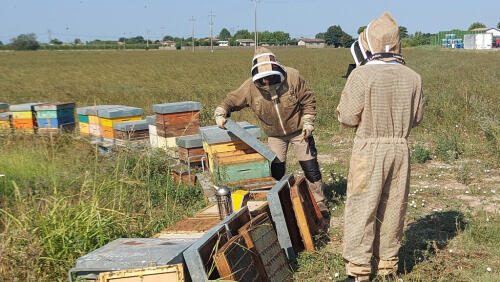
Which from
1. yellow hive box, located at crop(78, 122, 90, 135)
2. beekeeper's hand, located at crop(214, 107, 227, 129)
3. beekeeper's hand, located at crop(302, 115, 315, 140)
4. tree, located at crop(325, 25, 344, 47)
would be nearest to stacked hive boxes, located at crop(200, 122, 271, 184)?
beekeeper's hand, located at crop(214, 107, 227, 129)

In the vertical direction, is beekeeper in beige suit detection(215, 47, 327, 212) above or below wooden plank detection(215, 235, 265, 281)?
above

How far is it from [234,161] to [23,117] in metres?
5.11

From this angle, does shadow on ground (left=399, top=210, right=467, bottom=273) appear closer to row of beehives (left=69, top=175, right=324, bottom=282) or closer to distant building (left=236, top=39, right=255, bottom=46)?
row of beehives (left=69, top=175, right=324, bottom=282)

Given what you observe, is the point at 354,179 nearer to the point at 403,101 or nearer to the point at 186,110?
the point at 403,101

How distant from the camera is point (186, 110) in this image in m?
7.27

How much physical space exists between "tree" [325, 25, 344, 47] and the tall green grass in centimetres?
10866

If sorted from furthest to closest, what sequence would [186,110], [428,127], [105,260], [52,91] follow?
[52,91] < [428,127] < [186,110] < [105,260]

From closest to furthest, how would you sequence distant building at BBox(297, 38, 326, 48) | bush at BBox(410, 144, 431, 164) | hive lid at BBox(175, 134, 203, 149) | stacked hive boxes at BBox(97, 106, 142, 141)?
hive lid at BBox(175, 134, 203, 149)
bush at BBox(410, 144, 431, 164)
stacked hive boxes at BBox(97, 106, 142, 141)
distant building at BBox(297, 38, 326, 48)

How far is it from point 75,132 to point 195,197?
3.85 meters

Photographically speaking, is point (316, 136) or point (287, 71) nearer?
point (287, 71)

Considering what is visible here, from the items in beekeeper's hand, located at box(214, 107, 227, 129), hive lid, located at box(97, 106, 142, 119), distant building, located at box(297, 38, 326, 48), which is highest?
distant building, located at box(297, 38, 326, 48)

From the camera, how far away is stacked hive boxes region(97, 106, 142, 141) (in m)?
7.93

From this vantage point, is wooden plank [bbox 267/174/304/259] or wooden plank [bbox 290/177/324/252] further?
wooden plank [bbox 290/177/324/252]

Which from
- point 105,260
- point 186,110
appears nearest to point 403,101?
point 105,260
